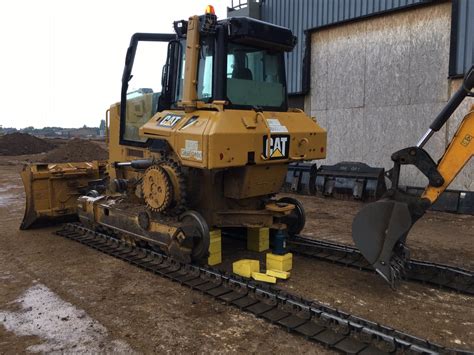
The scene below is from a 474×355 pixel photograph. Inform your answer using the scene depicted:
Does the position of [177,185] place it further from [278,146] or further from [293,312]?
[293,312]

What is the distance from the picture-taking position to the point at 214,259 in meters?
5.71

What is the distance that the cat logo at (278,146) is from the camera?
5.16 meters

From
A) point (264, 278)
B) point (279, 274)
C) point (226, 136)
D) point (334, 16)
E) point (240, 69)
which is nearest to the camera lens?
point (226, 136)

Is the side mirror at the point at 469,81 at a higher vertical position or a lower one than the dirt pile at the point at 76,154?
higher

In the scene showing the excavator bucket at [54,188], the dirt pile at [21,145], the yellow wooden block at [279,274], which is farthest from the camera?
the dirt pile at [21,145]

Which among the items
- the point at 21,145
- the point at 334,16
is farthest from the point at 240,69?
the point at 21,145

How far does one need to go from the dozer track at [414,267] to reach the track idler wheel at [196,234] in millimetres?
1670

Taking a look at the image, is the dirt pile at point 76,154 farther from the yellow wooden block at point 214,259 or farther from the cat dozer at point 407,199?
the cat dozer at point 407,199

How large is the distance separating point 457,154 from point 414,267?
1.55 m

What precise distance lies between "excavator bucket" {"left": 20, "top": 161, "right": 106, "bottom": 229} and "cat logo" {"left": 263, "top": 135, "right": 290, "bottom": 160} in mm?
3626

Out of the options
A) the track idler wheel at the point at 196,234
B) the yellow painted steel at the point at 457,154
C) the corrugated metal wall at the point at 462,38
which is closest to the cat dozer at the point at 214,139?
the track idler wheel at the point at 196,234

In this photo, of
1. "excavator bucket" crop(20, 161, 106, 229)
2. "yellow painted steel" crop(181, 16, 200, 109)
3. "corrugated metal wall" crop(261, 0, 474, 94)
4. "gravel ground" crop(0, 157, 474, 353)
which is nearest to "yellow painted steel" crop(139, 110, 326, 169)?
"yellow painted steel" crop(181, 16, 200, 109)

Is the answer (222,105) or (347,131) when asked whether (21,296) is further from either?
(347,131)

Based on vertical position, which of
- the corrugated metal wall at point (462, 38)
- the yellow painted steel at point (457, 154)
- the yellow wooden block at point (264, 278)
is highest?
the corrugated metal wall at point (462, 38)
